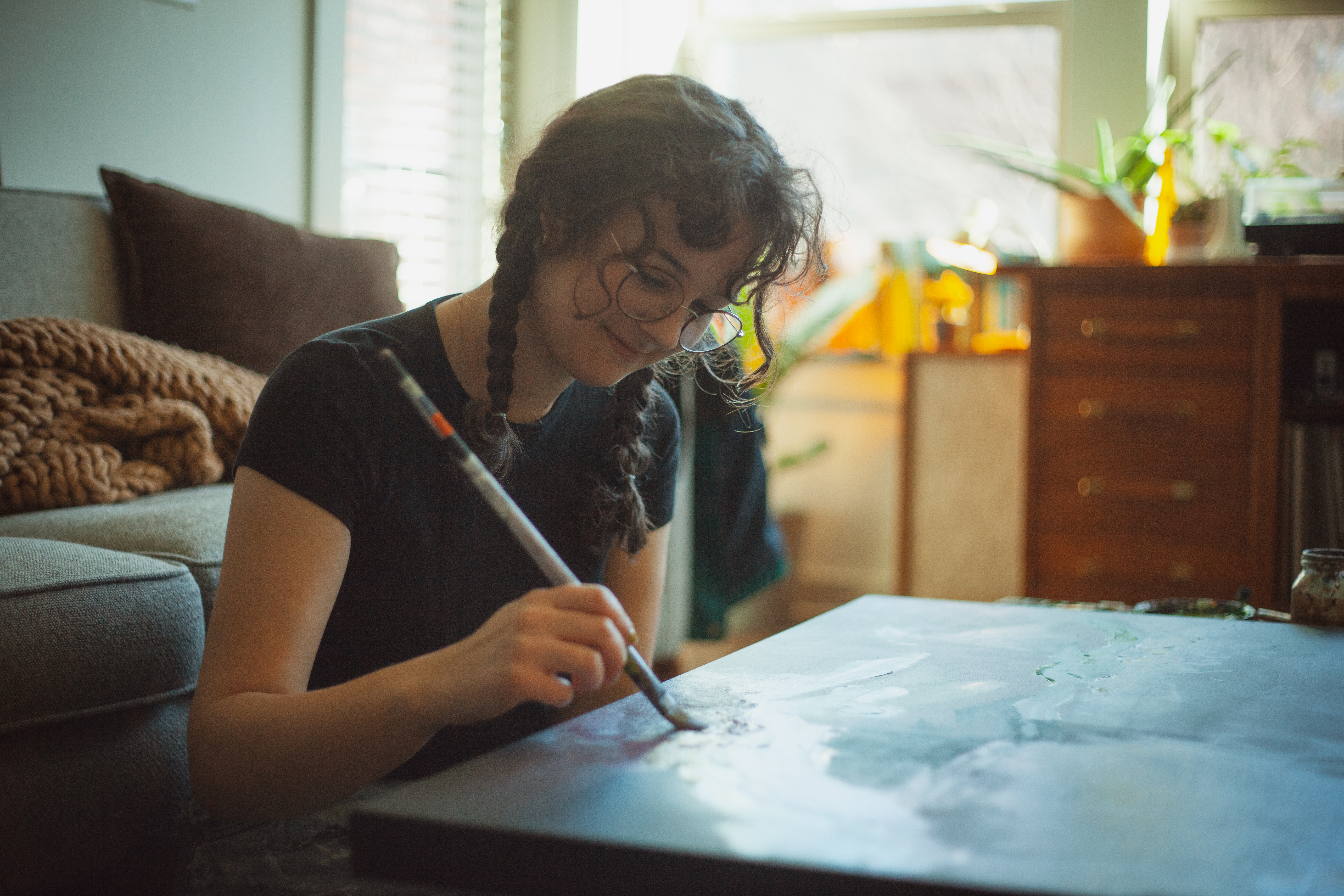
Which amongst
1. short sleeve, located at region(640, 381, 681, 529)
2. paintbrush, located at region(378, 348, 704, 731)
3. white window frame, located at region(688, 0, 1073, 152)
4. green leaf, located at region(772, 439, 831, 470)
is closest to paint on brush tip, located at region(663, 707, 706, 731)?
paintbrush, located at region(378, 348, 704, 731)

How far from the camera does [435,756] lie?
34.4 inches

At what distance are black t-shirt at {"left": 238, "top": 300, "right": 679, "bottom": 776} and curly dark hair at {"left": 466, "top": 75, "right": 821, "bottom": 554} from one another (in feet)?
0.11

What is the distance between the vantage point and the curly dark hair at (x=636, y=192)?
2.68 feet

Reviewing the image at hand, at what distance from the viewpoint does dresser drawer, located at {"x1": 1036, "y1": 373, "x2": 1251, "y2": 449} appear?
93.8 inches

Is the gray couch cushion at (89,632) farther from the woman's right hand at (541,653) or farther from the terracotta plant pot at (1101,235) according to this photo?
the terracotta plant pot at (1101,235)

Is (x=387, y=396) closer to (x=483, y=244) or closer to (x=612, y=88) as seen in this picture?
(x=612, y=88)

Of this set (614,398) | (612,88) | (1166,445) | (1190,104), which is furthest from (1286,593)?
(612,88)

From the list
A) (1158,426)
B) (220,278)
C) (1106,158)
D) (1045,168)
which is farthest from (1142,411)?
(220,278)

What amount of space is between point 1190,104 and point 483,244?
75.9 inches

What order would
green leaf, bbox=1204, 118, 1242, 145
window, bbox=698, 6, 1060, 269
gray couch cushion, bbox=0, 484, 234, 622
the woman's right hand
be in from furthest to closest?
window, bbox=698, 6, 1060, 269, green leaf, bbox=1204, 118, 1242, 145, gray couch cushion, bbox=0, 484, 234, 622, the woman's right hand

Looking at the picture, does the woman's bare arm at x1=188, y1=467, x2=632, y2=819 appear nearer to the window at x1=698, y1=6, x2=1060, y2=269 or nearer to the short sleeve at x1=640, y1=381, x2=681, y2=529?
the short sleeve at x1=640, y1=381, x2=681, y2=529

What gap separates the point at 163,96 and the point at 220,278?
572 millimetres

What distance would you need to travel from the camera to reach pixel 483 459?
881 mm

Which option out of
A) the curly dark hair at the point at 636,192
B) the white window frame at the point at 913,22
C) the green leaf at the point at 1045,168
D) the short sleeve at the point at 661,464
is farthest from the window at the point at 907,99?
the curly dark hair at the point at 636,192
